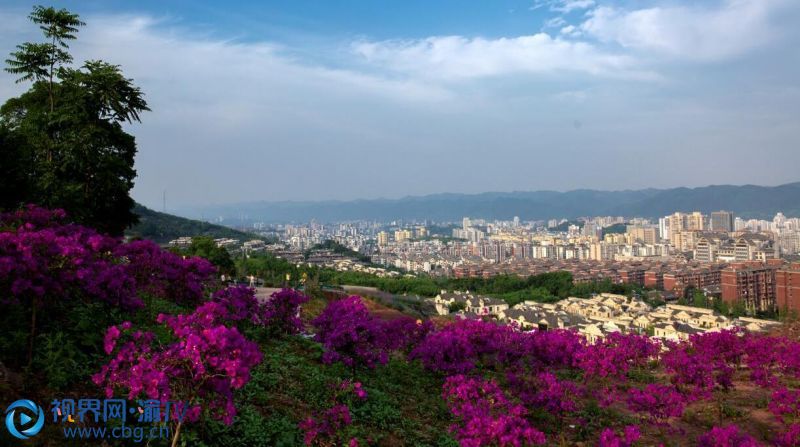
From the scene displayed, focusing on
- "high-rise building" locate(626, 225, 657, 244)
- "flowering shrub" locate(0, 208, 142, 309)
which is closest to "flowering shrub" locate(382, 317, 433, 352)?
"flowering shrub" locate(0, 208, 142, 309)

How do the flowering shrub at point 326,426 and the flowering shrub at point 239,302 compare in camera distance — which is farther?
A: the flowering shrub at point 239,302

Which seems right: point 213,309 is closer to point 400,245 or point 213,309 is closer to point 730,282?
point 730,282

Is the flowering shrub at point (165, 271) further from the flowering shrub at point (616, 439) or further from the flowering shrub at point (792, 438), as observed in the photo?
the flowering shrub at point (792, 438)

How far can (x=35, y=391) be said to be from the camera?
3.98 meters

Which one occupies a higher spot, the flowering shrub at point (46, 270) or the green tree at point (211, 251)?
the flowering shrub at point (46, 270)

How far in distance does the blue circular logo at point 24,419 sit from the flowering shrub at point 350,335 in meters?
3.39

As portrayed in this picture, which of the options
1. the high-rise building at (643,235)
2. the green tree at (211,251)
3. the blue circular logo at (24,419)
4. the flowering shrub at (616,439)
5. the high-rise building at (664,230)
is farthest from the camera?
the high-rise building at (664,230)

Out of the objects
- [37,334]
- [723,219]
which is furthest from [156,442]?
[723,219]

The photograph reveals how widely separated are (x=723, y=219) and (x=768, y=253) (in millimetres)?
73714

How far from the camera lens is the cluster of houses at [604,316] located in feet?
88.1

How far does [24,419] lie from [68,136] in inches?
286

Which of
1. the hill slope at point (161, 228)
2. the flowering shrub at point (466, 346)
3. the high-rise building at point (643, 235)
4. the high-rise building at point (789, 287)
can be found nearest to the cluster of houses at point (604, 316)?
the high-rise building at point (789, 287)

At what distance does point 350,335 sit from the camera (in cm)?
652

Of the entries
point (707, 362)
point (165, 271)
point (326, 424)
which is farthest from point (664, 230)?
point (326, 424)
